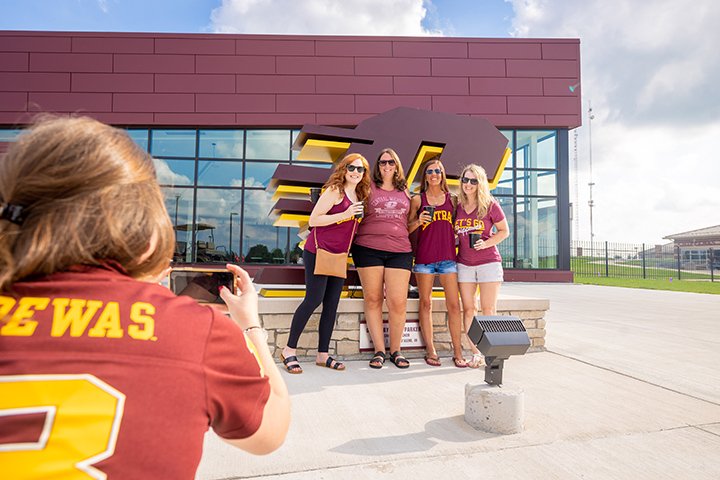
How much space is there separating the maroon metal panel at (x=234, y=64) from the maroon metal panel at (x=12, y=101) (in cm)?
549

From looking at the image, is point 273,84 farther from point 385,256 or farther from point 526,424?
point 526,424

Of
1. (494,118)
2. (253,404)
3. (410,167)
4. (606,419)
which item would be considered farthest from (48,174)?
(494,118)

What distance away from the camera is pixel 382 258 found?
3750mm

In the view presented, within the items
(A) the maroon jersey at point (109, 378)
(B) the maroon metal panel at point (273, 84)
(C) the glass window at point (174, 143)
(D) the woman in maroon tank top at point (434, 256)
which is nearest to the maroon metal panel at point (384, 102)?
(B) the maroon metal panel at point (273, 84)

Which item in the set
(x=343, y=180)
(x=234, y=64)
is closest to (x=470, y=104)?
(x=234, y=64)

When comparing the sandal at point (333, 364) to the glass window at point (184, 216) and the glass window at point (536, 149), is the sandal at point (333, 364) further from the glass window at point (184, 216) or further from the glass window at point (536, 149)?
the glass window at point (536, 149)

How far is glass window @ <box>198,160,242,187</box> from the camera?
1410cm

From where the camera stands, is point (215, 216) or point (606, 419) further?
point (215, 216)

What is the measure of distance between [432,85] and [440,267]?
1155 centimetres

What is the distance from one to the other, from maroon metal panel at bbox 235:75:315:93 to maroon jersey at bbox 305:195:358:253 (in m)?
11.1

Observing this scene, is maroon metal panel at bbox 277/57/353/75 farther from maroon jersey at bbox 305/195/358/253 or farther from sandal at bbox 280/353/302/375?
sandal at bbox 280/353/302/375

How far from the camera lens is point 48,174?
734 millimetres

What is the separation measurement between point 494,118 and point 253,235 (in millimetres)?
8819

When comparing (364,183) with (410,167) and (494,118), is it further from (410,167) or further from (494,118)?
(494,118)
